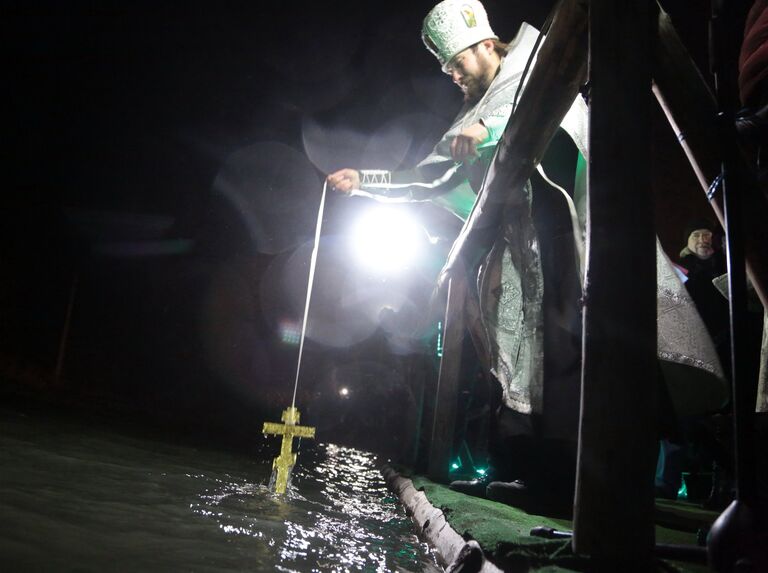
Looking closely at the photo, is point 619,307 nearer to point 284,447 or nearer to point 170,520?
point 170,520

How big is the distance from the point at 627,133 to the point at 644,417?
903 millimetres

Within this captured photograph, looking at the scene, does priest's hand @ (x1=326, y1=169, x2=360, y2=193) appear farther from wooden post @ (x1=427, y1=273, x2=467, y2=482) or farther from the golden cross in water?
the golden cross in water

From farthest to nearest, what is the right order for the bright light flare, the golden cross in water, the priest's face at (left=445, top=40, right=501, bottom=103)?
the bright light flare, the priest's face at (left=445, top=40, right=501, bottom=103), the golden cross in water

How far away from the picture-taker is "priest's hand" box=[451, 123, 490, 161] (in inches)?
112

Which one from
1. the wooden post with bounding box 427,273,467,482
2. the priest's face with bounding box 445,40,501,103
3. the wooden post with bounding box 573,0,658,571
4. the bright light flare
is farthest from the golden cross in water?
the priest's face with bounding box 445,40,501,103

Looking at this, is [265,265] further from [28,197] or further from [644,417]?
[644,417]

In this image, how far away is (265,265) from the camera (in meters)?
23.0

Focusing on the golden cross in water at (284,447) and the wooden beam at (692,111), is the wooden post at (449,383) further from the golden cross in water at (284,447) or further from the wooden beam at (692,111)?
the wooden beam at (692,111)

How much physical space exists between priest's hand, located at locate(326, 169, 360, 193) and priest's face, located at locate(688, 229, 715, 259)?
3.18m

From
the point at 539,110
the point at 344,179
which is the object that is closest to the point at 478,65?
the point at 344,179

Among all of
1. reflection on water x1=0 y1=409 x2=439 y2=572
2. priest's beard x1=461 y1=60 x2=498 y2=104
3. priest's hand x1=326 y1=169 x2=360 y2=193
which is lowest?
reflection on water x1=0 y1=409 x2=439 y2=572

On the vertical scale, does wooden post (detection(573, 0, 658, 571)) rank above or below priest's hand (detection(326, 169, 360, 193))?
below

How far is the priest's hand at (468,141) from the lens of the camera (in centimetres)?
285

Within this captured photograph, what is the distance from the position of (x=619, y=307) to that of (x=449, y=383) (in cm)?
281
